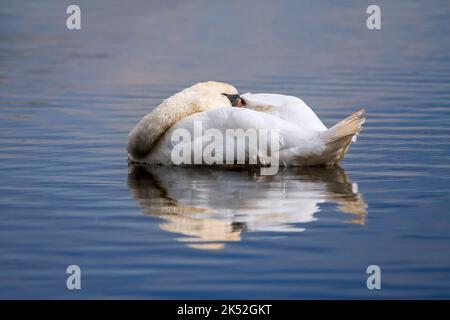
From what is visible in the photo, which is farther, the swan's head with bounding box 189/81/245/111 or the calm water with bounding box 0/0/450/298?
the swan's head with bounding box 189/81/245/111

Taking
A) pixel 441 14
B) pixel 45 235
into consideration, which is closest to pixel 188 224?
pixel 45 235

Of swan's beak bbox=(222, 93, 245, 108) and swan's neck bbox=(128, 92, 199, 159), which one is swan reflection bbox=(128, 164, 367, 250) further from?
swan's beak bbox=(222, 93, 245, 108)

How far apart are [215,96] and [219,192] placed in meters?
2.02

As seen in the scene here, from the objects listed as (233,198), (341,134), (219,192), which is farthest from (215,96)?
(233,198)

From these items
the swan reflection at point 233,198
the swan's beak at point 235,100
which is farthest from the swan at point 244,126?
the swan reflection at point 233,198

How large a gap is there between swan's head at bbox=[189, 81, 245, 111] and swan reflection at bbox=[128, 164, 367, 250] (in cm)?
81

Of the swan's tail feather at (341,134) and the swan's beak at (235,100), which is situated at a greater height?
the swan's beak at (235,100)

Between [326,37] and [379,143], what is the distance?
11612 millimetres

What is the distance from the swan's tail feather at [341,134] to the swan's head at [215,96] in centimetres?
131

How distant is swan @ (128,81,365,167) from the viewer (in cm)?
1065

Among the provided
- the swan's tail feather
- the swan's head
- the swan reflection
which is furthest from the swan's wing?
the swan reflection

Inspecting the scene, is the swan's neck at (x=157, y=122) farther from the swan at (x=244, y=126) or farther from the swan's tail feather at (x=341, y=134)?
the swan's tail feather at (x=341, y=134)

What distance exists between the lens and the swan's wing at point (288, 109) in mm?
10930

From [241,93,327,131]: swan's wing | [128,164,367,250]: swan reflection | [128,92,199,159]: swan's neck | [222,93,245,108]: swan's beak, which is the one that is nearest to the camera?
[128,164,367,250]: swan reflection
